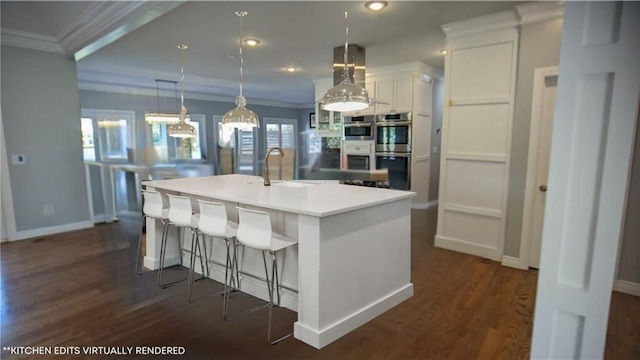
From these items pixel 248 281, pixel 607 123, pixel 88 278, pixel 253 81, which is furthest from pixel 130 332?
pixel 253 81

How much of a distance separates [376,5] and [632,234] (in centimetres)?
285

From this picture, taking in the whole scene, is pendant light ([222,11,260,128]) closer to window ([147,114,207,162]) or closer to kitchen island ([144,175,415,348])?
kitchen island ([144,175,415,348])

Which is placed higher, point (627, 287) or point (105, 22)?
point (105, 22)

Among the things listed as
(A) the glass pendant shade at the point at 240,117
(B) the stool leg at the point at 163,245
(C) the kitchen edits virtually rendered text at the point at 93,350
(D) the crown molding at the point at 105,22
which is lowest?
(C) the kitchen edits virtually rendered text at the point at 93,350

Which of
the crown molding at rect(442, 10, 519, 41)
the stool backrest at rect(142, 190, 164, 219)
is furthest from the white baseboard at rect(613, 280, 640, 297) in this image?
the stool backrest at rect(142, 190, 164, 219)

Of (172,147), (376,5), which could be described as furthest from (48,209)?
(376,5)

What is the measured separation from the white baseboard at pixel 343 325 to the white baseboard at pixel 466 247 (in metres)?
1.51

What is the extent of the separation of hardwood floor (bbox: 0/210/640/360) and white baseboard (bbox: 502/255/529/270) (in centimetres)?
9

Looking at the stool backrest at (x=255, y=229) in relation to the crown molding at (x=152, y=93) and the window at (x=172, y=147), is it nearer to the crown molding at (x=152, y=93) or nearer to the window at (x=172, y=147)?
the window at (x=172, y=147)

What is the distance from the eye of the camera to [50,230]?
4535 mm

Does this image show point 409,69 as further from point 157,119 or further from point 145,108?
→ point 145,108

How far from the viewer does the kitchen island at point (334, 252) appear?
2096 mm

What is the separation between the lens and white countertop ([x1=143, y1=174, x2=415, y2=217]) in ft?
7.06

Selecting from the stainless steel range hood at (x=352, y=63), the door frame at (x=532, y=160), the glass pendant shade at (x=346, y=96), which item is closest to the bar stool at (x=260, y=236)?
the glass pendant shade at (x=346, y=96)
